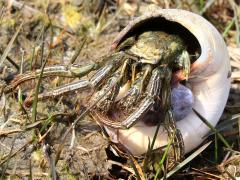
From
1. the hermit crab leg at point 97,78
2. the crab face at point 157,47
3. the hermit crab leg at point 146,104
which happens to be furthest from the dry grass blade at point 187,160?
the hermit crab leg at point 97,78

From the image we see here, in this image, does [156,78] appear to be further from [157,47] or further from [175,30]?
[175,30]

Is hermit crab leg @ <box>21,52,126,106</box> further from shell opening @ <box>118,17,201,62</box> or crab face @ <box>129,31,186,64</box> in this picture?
shell opening @ <box>118,17,201,62</box>

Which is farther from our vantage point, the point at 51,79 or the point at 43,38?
the point at 43,38

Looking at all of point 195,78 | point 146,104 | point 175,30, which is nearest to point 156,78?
point 146,104

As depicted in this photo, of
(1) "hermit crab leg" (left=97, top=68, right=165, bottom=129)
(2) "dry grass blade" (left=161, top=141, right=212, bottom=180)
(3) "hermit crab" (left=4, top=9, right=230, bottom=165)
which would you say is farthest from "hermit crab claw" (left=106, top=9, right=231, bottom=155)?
(1) "hermit crab leg" (left=97, top=68, right=165, bottom=129)

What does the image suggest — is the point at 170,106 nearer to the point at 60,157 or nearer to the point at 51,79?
the point at 60,157

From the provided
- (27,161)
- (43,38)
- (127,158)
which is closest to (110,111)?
(127,158)

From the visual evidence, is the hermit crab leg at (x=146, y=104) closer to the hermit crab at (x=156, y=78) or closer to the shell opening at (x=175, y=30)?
the hermit crab at (x=156, y=78)
